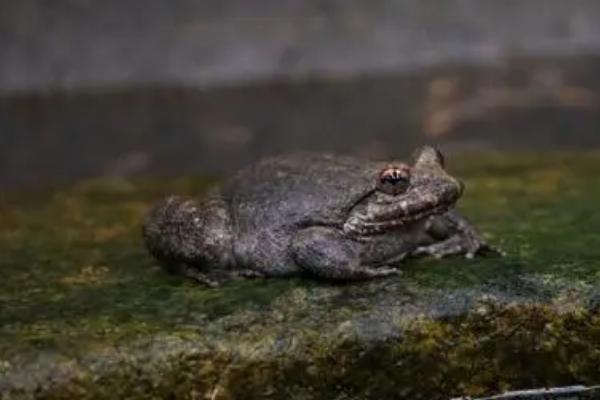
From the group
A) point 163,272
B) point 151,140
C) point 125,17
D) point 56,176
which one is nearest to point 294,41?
point 125,17

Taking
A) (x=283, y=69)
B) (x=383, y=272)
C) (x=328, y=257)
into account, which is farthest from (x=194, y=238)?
(x=283, y=69)

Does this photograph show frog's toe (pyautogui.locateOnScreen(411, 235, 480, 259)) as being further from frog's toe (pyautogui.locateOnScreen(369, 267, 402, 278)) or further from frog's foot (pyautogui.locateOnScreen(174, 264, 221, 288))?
frog's foot (pyautogui.locateOnScreen(174, 264, 221, 288))

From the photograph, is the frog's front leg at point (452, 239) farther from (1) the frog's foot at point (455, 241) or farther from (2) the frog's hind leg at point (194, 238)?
(2) the frog's hind leg at point (194, 238)

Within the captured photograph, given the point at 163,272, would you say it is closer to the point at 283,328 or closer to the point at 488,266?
the point at 283,328

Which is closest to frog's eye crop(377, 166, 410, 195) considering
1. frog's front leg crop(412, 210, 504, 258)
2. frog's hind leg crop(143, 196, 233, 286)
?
frog's front leg crop(412, 210, 504, 258)

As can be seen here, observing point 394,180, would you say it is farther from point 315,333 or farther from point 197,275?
point 197,275

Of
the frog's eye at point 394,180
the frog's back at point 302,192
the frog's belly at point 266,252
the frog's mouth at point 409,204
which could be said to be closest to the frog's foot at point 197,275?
the frog's belly at point 266,252
